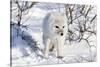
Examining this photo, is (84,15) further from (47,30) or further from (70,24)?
(47,30)

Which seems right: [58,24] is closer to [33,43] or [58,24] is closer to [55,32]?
[55,32]

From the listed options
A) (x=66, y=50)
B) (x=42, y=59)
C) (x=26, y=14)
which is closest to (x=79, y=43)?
(x=66, y=50)

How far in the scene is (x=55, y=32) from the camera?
2.14 m

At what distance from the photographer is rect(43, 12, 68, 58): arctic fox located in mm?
2113

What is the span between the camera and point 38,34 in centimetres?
208

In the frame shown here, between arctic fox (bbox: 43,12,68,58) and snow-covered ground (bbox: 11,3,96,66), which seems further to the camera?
arctic fox (bbox: 43,12,68,58)

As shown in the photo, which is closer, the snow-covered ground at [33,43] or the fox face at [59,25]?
the snow-covered ground at [33,43]

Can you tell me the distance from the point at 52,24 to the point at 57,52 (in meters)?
Answer: 0.31

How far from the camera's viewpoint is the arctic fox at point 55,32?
211cm

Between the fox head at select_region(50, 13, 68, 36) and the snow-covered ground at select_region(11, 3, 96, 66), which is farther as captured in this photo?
the fox head at select_region(50, 13, 68, 36)

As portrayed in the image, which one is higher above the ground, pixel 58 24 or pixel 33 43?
pixel 58 24

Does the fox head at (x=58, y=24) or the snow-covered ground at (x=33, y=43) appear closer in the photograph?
the snow-covered ground at (x=33, y=43)

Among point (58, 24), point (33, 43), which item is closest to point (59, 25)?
point (58, 24)
